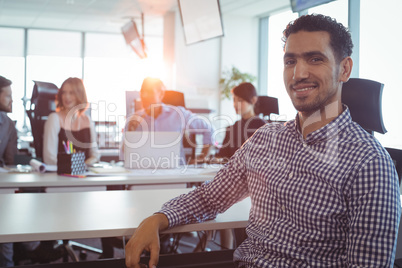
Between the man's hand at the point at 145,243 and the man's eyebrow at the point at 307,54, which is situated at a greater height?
the man's eyebrow at the point at 307,54

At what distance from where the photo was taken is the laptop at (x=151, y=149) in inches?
104

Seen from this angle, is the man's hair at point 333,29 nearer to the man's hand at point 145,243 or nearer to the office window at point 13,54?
the man's hand at point 145,243

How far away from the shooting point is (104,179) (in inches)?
91.3

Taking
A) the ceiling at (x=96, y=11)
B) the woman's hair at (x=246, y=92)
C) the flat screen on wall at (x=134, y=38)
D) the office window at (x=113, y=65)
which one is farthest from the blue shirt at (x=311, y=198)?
the office window at (x=113, y=65)

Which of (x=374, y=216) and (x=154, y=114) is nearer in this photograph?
(x=374, y=216)

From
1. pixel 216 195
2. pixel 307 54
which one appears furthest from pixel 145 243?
pixel 307 54

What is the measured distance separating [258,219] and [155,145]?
60.6 inches

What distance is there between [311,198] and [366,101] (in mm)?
673

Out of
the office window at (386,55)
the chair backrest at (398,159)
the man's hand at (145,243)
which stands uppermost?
the office window at (386,55)

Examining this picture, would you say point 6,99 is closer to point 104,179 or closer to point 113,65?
point 104,179

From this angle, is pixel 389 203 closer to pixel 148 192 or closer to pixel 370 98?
pixel 370 98

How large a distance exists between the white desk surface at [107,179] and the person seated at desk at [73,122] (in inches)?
Result: 28.3

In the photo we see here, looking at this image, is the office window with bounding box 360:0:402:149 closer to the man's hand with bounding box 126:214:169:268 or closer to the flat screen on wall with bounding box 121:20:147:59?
the man's hand with bounding box 126:214:169:268

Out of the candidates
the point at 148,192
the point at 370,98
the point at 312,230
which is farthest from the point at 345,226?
the point at 148,192
